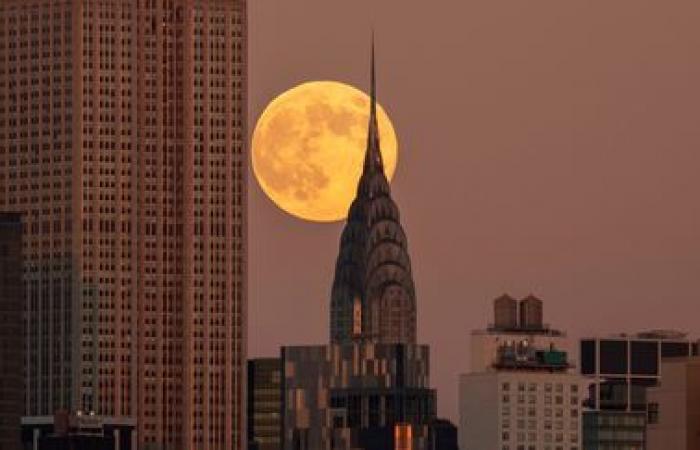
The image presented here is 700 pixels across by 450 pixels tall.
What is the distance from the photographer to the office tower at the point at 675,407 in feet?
443

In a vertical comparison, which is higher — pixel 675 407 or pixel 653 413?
pixel 675 407

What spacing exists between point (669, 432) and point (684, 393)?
181 cm

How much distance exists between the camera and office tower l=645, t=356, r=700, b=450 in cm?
13500

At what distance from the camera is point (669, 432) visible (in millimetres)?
135750

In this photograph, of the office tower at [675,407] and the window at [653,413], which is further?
the window at [653,413]

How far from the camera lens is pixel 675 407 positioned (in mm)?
136250

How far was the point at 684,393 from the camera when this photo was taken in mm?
136875

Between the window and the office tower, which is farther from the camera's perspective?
the window

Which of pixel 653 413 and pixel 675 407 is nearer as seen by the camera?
pixel 675 407
